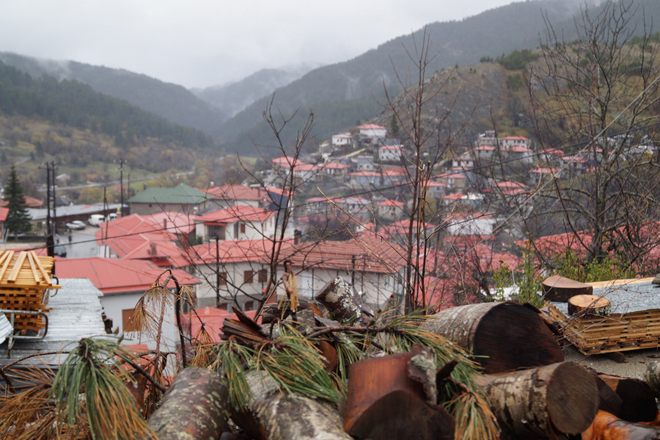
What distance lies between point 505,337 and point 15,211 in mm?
51631

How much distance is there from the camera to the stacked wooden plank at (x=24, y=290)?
191 inches

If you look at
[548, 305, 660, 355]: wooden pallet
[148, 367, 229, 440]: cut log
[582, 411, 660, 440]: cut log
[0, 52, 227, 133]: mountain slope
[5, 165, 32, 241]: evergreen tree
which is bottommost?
[5, 165, 32, 241]: evergreen tree

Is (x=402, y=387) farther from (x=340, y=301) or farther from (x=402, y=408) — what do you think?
(x=340, y=301)

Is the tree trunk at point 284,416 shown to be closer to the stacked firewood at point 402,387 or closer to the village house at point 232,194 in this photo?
the stacked firewood at point 402,387

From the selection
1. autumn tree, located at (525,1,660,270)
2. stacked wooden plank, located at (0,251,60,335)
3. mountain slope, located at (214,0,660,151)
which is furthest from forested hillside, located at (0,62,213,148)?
autumn tree, located at (525,1,660,270)

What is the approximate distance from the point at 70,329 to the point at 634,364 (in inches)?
230

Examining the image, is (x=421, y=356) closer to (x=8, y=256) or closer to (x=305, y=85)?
(x=8, y=256)

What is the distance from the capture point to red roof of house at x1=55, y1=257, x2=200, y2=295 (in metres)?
15.9

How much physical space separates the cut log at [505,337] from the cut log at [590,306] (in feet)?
4.16

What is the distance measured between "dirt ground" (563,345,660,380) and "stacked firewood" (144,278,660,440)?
1.14 m

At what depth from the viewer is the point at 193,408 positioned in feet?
4.51

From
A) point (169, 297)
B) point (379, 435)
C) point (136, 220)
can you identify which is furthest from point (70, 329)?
point (136, 220)

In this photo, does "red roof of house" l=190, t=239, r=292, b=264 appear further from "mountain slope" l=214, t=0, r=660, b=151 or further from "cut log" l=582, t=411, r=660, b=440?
"mountain slope" l=214, t=0, r=660, b=151

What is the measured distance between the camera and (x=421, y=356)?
123 cm
